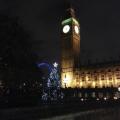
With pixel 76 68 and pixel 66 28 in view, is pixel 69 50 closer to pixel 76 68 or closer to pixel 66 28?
pixel 76 68

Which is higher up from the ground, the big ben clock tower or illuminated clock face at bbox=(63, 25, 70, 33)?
illuminated clock face at bbox=(63, 25, 70, 33)

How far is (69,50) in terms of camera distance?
4897 inches

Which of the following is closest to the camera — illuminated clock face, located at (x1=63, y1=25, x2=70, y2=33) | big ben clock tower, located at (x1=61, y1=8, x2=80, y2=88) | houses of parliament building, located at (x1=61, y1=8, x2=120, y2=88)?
houses of parliament building, located at (x1=61, y1=8, x2=120, y2=88)

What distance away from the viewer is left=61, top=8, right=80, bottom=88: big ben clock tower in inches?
4801

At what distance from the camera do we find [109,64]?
114 m

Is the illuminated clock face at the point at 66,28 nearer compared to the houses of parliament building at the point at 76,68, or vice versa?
the houses of parliament building at the point at 76,68

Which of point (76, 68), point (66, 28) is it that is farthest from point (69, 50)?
point (66, 28)

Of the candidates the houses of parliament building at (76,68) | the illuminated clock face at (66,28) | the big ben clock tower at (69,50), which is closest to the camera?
the houses of parliament building at (76,68)

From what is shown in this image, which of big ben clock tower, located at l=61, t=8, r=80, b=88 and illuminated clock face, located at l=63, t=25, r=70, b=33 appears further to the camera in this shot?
illuminated clock face, located at l=63, t=25, r=70, b=33

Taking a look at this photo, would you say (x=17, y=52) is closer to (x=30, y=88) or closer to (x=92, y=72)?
(x=30, y=88)

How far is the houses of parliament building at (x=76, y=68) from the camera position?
112 m

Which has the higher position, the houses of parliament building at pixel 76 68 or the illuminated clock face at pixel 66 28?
the illuminated clock face at pixel 66 28

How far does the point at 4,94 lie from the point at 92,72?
316 ft

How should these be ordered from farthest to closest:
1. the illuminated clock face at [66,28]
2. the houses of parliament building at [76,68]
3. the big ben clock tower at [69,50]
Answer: the illuminated clock face at [66,28] < the big ben clock tower at [69,50] < the houses of parliament building at [76,68]
